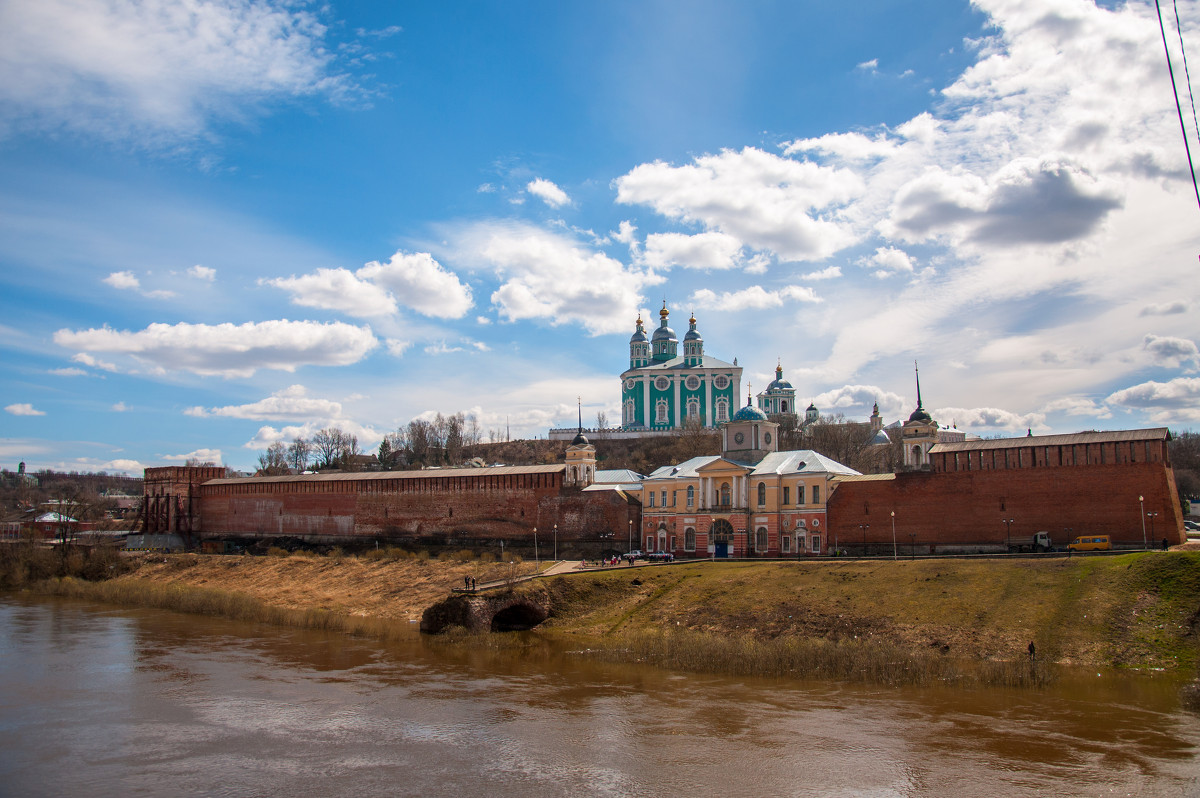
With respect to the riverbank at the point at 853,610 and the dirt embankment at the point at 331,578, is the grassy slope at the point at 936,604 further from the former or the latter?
the dirt embankment at the point at 331,578

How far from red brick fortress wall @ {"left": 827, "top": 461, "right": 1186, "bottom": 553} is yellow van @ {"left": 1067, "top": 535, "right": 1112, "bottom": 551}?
3.39ft

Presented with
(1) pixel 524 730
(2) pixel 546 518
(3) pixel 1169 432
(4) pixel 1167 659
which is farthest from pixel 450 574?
(3) pixel 1169 432

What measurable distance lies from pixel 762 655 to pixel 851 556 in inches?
551

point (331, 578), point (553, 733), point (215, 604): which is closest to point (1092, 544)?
point (553, 733)

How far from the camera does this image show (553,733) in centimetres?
1767

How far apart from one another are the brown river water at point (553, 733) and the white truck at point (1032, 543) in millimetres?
12774

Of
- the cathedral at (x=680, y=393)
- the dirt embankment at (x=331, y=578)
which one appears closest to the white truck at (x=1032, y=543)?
the dirt embankment at (x=331, y=578)

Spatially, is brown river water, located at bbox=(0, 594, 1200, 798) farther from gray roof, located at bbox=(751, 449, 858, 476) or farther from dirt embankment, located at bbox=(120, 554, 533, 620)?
gray roof, located at bbox=(751, 449, 858, 476)

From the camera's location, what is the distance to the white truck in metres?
32.9

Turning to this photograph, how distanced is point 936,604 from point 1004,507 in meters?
10.3

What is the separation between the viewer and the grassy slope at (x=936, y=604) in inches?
900

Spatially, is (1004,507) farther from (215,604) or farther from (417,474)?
(215,604)

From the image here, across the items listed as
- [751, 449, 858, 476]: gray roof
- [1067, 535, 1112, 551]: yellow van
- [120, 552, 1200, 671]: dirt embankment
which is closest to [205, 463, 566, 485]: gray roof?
[120, 552, 1200, 671]: dirt embankment

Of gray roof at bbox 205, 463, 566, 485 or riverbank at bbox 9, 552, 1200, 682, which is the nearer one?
riverbank at bbox 9, 552, 1200, 682
